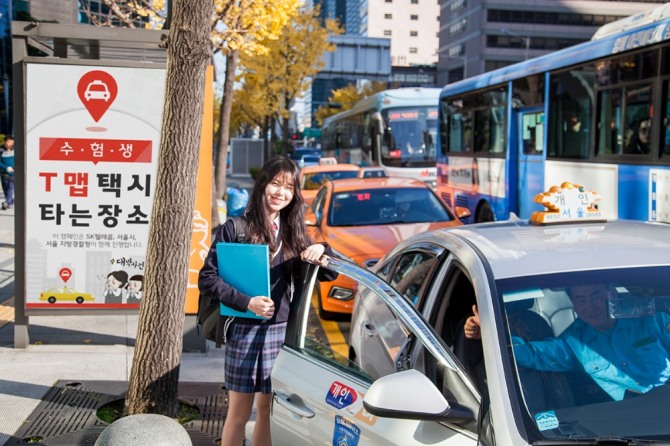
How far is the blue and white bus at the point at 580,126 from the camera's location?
9.94m

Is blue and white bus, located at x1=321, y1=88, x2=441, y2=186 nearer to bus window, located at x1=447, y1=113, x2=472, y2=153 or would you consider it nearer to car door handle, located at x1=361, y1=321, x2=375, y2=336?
bus window, located at x1=447, y1=113, x2=472, y2=153

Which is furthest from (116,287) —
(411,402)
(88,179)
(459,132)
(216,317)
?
(459,132)

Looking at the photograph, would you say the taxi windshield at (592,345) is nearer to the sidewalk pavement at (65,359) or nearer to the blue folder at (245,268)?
the blue folder at (245,268)

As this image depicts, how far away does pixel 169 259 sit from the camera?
5582 millimetres

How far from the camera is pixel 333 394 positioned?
136 inches

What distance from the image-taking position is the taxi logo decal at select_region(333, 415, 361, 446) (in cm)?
324

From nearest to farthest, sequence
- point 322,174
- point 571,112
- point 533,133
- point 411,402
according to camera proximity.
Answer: point 411,402 < point 571,112 < point 533,133 < point 322,174

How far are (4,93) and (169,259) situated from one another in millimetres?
47187

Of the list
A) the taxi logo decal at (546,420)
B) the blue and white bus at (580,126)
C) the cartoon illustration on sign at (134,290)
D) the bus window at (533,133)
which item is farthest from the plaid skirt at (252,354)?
the bus window at (533,133)

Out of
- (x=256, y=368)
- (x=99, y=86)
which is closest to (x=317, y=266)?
(x=256, y=368)

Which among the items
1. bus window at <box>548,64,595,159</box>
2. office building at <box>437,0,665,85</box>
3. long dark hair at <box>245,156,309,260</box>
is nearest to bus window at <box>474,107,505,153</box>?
bus window at <box>548,64,595,159</box>

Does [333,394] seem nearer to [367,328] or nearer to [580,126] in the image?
[367,328]

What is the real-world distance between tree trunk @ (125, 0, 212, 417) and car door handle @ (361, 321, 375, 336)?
5.07 ft

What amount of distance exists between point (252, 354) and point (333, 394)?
93 centimetres
